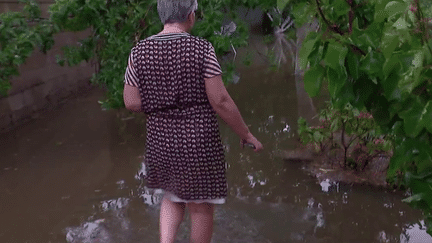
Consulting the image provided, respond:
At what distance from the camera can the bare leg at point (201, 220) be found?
120 inches

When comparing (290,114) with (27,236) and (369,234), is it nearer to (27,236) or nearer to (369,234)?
(369,234)

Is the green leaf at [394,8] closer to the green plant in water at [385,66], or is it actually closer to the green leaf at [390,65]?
the green plant in water at [385,66]

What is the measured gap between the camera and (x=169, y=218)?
10.5ft

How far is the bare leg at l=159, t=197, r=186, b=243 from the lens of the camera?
318cm

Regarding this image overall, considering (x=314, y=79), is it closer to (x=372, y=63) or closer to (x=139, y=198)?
(x=372, y=63)

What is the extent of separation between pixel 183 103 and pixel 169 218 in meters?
0.88

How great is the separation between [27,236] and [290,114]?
517 centimetres

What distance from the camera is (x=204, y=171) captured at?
2889 mm

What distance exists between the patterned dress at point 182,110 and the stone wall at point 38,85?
16.9ft

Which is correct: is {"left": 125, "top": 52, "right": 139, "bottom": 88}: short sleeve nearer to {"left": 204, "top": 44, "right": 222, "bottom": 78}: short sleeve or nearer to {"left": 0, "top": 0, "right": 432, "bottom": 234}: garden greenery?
{"left": 204, "top": 44, "right": 222, "bottom": 78}: short sleeve

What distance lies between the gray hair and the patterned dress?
0.11 meters

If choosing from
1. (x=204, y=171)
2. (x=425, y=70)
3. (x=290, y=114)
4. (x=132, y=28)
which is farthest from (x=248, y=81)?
(x=425, y=70)

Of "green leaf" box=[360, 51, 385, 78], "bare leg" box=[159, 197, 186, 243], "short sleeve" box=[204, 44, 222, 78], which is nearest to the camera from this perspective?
"green leaf" box=[360, 51, 385, 78]

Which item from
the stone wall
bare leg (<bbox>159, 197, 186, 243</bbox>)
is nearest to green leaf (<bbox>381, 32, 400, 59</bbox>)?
bare leg (<bbox>159, 197, 186, 243</bbox>)
